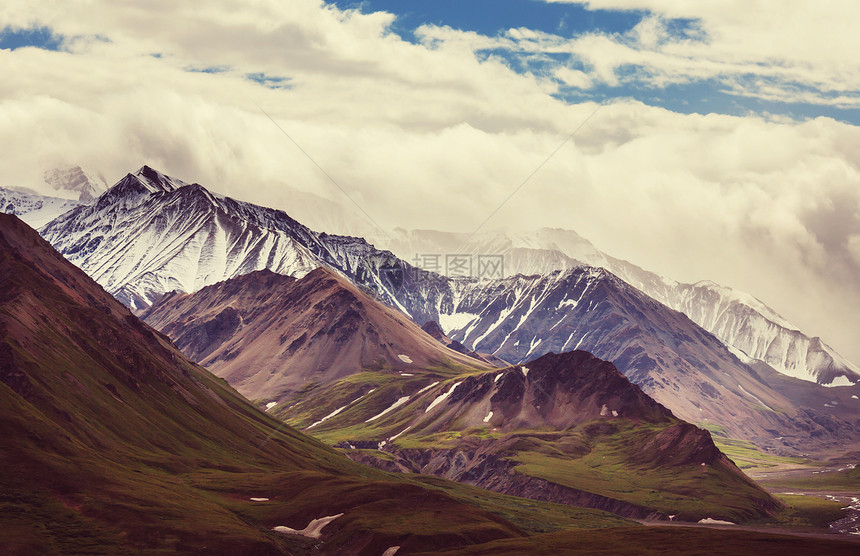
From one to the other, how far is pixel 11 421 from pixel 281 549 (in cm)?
5796

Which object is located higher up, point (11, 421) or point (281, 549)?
point (11, 421)

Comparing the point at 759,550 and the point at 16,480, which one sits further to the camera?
the point at 759,550

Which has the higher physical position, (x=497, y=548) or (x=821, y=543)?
(x=821, y=543)

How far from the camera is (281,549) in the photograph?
187250 millimetres

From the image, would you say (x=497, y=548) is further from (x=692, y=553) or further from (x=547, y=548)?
(x=692, y=553)

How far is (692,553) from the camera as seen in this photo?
630ft

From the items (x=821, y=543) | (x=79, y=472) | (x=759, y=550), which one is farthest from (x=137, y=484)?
(x=821, y=543)

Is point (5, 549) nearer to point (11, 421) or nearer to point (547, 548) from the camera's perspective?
point (11, 421)

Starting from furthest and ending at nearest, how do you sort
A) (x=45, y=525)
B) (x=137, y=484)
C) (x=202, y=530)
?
(x=137, y=484) < (x=202, y=530) < (x=45, y=525)

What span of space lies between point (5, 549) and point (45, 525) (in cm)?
1377

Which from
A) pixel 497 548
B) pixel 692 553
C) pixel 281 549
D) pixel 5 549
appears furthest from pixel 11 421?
pixel 692 553

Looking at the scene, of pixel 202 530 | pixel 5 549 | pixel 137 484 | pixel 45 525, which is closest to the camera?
pixel 5 549

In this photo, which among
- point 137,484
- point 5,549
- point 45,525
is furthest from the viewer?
point 137,484

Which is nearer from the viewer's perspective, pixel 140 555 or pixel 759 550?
pixel 140 555
